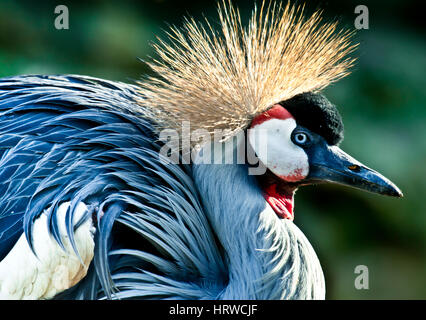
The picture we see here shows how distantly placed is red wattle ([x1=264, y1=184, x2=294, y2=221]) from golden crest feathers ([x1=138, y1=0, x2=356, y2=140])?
18 centimetres

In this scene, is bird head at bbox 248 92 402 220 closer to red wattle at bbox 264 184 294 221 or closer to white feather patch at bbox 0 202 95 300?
red wattle at bbox 264 184 294 221

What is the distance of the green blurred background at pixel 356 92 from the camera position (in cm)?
276

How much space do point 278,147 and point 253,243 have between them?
0.23 m

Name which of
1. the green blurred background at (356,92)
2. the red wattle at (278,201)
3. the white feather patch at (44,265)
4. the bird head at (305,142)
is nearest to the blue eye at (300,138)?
the bird head at (305,142)

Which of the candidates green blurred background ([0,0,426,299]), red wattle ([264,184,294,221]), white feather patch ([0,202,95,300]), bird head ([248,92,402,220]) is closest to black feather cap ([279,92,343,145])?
bird head ([248,92,402,220])

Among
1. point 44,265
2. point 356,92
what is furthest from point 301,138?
point 356,92

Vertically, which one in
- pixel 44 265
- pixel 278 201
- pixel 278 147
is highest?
pixel 278 147

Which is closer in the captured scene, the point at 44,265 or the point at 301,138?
the point at 44,265

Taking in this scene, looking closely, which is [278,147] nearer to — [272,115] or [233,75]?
[272,115]

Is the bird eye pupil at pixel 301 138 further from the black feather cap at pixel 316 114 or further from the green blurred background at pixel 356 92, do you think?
the green blurred background at pixel 356 92

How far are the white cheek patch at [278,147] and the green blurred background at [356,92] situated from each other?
1310 mm

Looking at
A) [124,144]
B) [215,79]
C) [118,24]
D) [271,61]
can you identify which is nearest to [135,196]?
[124,144]

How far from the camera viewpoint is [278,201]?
150 centimetres

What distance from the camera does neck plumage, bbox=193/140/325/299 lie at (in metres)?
1.39
